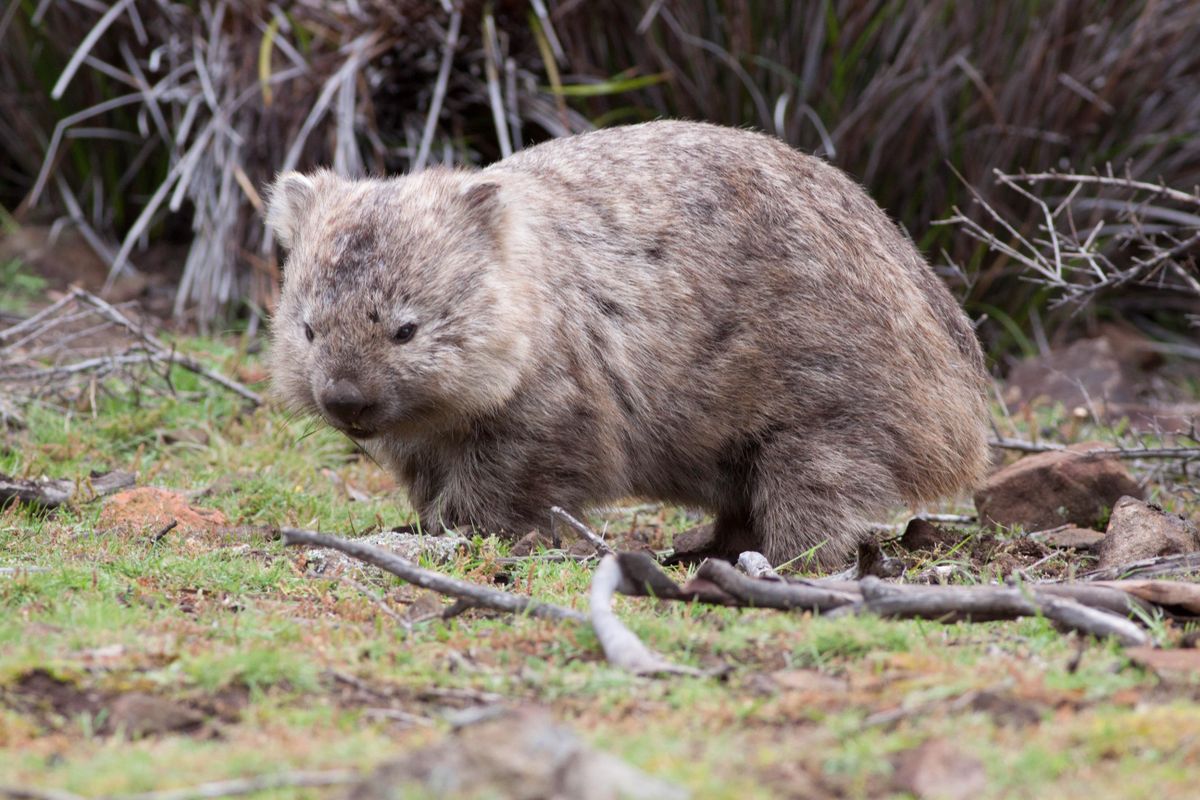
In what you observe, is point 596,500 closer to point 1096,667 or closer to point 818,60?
point 1096,667

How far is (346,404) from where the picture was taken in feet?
14.3

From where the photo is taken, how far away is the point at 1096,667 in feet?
9.67

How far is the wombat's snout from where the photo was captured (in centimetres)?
435

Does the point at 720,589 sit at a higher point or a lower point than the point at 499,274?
lower

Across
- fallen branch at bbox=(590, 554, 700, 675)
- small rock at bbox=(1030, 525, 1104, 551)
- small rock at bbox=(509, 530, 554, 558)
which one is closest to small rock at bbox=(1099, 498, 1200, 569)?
small rock at bbox=(1030, 525, 1104, 551)

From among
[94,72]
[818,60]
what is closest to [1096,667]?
[818,60]

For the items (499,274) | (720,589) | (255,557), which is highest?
(499,274)

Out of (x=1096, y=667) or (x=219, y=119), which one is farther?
(x=219, y=119)

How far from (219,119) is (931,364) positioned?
458cm

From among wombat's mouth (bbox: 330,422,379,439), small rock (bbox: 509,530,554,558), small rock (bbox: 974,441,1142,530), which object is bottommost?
small rock (bbox: 974,441,1142,530)

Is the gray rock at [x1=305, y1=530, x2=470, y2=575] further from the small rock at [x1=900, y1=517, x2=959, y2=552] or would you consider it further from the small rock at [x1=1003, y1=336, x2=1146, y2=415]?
the small rock at [x1=1003, y1=336, x2=1146, y2=415]

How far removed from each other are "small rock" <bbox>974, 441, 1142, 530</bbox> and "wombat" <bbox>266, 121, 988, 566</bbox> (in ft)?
0.80

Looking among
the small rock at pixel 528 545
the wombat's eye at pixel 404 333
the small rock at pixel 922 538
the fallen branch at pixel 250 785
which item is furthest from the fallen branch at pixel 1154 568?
the fallen branch at pixel 250 785

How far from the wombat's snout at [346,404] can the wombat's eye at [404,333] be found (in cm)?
21
